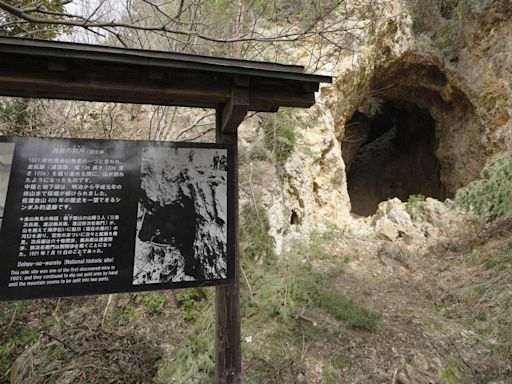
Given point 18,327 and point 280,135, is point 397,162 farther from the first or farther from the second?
point 18,327

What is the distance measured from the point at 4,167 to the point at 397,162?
1468 cm

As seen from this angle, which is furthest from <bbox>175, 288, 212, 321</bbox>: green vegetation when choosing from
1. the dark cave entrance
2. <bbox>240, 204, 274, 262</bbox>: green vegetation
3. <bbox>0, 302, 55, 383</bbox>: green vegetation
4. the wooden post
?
the dark cave entrance

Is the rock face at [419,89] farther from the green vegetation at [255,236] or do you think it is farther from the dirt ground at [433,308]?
the dirt ground at [433,308]

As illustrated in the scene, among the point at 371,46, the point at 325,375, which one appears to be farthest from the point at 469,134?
the point at 325,375

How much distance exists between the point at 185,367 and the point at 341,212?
5.84 metres

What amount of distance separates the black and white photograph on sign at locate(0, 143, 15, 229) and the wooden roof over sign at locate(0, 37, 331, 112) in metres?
0.42

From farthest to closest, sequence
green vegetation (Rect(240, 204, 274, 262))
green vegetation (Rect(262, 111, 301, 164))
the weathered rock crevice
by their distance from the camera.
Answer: the weathered rock crevice, green vegetation (Rect(262, 111, 301, 164)), green vegetation (Rect(240, 204, 274, 262))

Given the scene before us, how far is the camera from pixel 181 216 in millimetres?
2213

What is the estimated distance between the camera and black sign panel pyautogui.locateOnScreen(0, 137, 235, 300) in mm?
1888

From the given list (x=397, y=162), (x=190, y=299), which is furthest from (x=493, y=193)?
(x=397, y=162)

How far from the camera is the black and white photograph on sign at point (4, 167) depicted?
188 cm

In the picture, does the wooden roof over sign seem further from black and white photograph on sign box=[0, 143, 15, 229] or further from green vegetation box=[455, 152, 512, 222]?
green vegetation box=[455, 152, 512, 222]

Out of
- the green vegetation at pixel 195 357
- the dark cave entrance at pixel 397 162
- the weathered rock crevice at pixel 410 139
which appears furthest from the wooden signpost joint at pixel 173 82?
the dark cave entrance at pixel 397 162

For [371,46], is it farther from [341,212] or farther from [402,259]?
[402,259]
